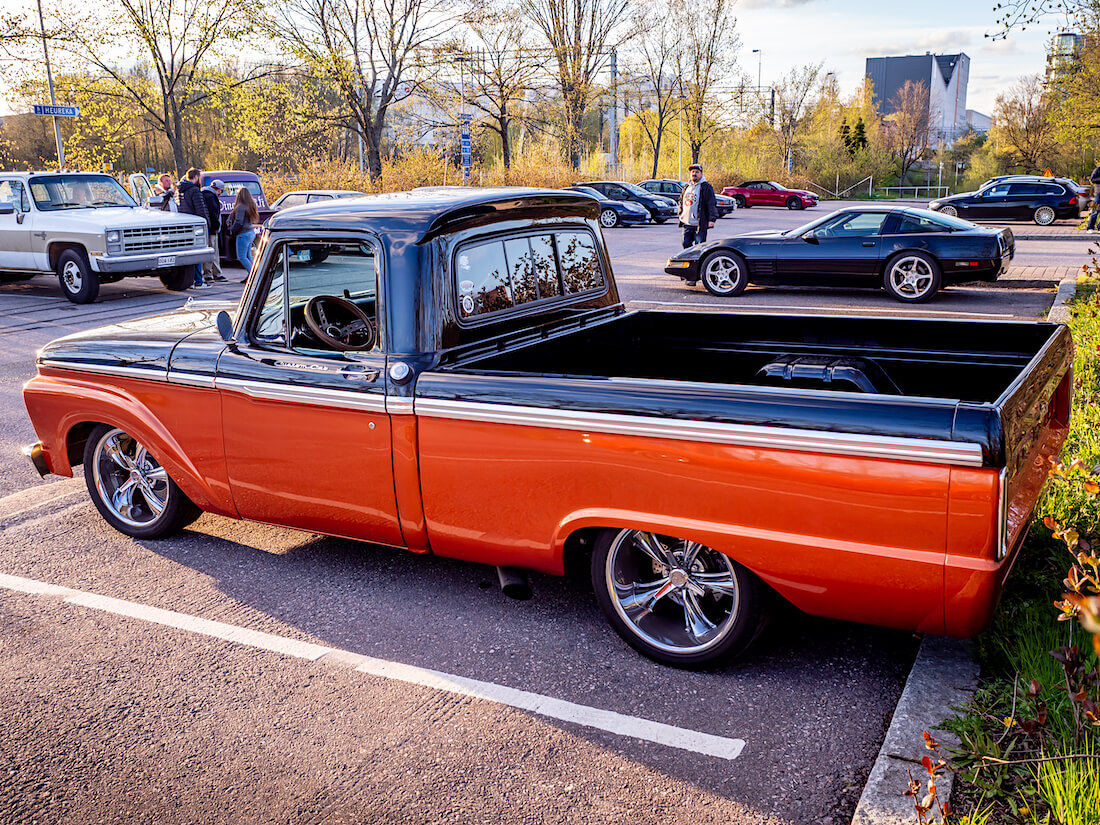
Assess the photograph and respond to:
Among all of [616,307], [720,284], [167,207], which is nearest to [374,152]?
[167,207]

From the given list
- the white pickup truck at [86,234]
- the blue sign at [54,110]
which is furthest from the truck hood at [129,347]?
the blue sign at [54,110]

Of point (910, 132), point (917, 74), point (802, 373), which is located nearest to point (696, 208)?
point (802, 373)

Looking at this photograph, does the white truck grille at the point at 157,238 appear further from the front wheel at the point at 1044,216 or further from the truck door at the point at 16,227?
the front wheel at the point at 1044,216

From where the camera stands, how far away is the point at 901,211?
13.9 m

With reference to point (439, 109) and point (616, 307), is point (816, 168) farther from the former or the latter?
point (616, 307)

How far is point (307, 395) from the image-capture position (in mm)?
4160

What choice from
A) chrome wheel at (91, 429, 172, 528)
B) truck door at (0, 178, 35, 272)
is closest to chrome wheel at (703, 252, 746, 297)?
chrome wheel at (91, 429, 172, 528)

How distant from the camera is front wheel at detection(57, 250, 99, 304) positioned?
604 inches

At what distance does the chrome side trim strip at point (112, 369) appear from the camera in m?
4.71

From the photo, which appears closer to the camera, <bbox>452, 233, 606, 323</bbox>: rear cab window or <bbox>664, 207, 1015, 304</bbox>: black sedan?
<bbox>452, 233, 606, 323</bbox>: rear cab window

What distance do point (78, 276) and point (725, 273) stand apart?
10694 mm

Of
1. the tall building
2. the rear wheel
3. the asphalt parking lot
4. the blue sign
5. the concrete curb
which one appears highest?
the tall building

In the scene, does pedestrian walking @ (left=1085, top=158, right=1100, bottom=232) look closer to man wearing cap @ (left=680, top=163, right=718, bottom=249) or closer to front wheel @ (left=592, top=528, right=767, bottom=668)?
man wearing cap @ (left=680, top=163, right=718, bottom=249)

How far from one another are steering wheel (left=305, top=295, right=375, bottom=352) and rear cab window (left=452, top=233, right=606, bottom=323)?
0.46 metres
